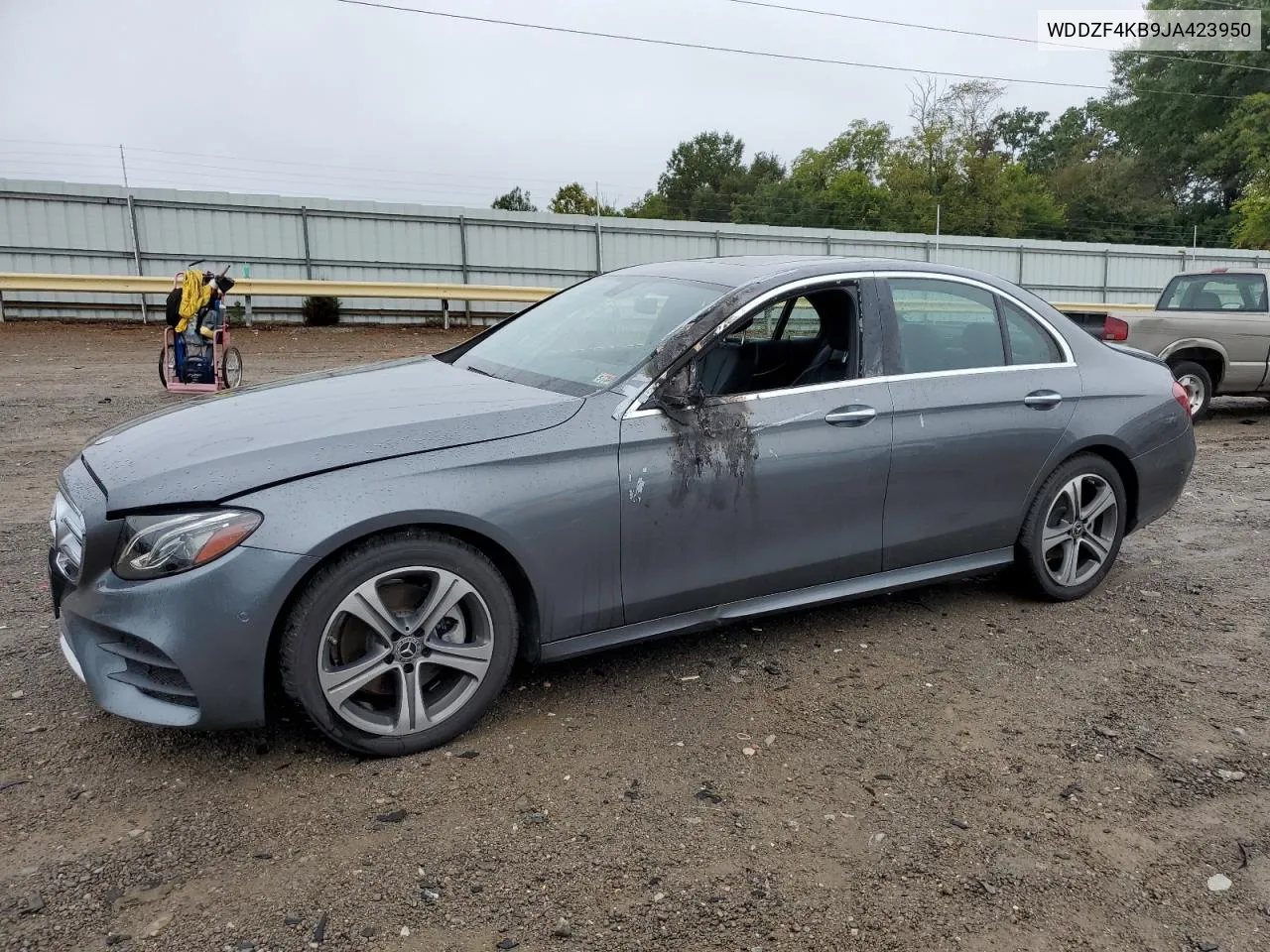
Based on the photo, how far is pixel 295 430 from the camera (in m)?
3.19

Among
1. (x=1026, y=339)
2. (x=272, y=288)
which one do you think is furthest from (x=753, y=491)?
(x=272, y=288)

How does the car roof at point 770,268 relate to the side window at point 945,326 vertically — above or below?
above

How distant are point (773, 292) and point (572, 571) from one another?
4.74 ft

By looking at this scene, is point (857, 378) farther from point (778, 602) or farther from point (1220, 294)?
point (1220, 294)

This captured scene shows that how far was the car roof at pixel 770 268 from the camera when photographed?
405 centimetres

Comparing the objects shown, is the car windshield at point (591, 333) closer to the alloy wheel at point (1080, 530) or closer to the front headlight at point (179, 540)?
the front headlight at point (179, 540)

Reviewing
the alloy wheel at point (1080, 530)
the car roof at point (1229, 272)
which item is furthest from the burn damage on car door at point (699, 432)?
the car roof at point (1229, 272)

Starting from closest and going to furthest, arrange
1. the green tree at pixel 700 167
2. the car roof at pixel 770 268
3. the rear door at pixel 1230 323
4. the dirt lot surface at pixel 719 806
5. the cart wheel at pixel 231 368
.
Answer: the dirt lot surface at pixel 719 806 → the car roof at pixel 770 268 → the rear door at pixel 1230 323 → the cart wheel at pixel 231 368 → the green tree at pixel 700 167

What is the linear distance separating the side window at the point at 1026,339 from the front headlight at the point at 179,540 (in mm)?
3425

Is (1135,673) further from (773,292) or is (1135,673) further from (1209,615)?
(773,292)

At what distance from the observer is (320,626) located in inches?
116

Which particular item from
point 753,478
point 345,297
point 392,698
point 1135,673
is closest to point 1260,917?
point 1135,673

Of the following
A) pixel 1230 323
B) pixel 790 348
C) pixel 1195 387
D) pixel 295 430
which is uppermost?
pixel 790 348

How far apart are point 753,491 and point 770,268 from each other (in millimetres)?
1046
